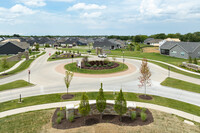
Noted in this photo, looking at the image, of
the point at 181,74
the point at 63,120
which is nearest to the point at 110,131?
the point at 63,120

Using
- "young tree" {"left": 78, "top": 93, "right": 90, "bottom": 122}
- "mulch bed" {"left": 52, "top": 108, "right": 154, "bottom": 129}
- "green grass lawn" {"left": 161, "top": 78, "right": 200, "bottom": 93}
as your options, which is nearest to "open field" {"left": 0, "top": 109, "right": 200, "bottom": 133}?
"mulch bed" {"left": 52, "top": 108, "right": 154, "bottom": 129}

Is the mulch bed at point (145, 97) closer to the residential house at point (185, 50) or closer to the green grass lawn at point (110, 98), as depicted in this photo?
the green grass lawn at point (110, 98)

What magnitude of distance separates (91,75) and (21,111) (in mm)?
16381

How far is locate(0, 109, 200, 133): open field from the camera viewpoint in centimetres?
1151

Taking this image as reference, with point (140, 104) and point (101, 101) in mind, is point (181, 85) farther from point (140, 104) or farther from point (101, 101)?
point (101, 101)

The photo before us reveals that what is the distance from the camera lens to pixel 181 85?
2345cm

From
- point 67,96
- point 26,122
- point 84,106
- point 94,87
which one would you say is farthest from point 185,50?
point 26,122

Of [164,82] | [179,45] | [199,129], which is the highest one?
[179,45]

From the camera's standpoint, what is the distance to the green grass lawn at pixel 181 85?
21.7 metres

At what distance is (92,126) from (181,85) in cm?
1865

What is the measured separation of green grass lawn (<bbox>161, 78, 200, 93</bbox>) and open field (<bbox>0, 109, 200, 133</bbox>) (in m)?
10.5

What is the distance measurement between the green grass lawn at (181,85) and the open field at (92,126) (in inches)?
412

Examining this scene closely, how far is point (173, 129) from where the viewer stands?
11727mm

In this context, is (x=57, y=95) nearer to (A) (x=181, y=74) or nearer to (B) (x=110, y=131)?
(B) (x=110, y=131)
